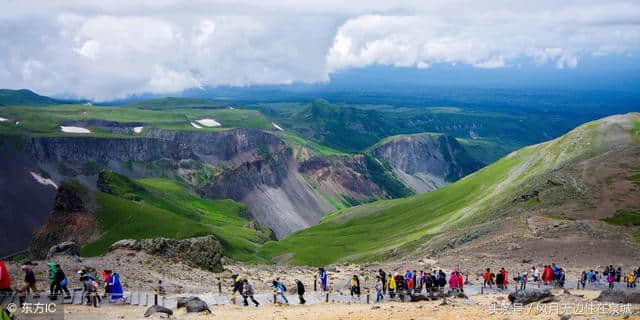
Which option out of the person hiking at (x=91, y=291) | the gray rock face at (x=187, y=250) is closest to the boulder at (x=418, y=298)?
the person hiking at (x=91, y=291)

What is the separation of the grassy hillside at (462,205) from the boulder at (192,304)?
286ft

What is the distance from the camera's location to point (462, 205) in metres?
160

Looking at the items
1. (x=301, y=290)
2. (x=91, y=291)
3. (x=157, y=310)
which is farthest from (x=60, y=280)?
(x=301, y=290)

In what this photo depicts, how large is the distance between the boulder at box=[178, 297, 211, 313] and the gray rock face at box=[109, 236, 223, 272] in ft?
81.5

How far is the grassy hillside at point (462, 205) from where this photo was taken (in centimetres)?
13662

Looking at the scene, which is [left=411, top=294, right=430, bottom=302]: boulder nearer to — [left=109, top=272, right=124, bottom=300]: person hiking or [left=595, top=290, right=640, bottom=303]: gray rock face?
[left=595, top=290, right=640, bottom=303]: gray rock face

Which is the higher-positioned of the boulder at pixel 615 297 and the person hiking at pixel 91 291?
the person hiking at pixel 91 291

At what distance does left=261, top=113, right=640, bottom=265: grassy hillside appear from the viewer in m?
137

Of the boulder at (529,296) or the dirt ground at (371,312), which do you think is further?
the boulder at (529,296)

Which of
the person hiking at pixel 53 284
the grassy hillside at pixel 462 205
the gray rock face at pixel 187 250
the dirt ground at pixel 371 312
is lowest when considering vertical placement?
the dirt ground at pixel 371 312

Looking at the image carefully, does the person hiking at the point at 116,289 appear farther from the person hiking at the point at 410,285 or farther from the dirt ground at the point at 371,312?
the person hiking at the point at 410,285

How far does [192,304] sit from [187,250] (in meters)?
28.4

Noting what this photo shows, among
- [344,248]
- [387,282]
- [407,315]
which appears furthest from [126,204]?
[407,315]

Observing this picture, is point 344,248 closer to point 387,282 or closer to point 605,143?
point 605,143
